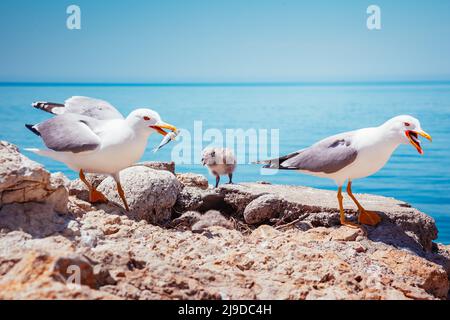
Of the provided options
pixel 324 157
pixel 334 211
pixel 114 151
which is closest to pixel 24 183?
pixel 114 151

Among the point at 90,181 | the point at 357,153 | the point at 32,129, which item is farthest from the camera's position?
the point at 90,181

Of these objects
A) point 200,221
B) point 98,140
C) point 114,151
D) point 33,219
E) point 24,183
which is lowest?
point 200,221

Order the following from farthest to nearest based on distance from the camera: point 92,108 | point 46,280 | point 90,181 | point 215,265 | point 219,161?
1. point 219,161
2. point 90,181
3. point 92,108
4. point 215,265
5. point 46,280

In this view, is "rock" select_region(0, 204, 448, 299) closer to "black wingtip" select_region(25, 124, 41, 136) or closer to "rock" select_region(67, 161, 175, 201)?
"rock" select_region(67, 161, 175, 201)

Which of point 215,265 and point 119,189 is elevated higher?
point 119,189

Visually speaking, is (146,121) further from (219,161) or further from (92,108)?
(219,161)

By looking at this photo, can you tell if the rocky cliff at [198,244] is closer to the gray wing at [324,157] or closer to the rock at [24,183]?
the rock at [24,183]

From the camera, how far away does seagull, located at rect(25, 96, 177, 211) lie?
6172mm

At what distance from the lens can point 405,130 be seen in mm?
6242

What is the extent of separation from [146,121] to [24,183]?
160 centimetres

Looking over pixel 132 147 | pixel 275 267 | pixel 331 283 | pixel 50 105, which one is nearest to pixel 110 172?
pixel 132 147

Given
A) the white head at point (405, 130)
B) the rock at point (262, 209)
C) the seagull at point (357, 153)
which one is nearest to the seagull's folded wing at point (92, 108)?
the rock at point (262, 209)

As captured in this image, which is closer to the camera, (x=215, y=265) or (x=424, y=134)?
(x=215, y=265)

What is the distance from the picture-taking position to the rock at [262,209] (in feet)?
22.2
